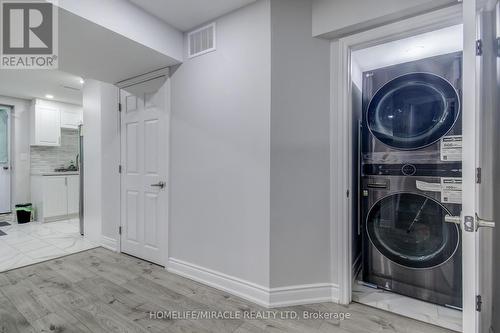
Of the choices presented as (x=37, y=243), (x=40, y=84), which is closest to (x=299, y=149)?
(x=37, y=243)

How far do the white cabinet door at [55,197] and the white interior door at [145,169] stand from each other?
2.49m

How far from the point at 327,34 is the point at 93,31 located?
184 cm

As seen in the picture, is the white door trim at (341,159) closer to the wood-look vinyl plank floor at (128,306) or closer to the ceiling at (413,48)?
the wood-look vinyl plank floor at (128,306)

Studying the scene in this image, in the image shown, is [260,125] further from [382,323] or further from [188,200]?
[382,323]

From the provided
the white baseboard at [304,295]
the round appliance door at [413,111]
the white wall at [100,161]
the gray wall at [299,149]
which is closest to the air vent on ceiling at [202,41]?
the gray wall at [299,149]

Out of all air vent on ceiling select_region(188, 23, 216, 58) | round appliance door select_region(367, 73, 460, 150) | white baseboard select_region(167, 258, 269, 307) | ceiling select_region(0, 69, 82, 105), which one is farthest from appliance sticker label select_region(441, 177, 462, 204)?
ceiling select_region(0, 69, 82, 105)

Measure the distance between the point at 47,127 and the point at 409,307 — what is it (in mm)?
6381

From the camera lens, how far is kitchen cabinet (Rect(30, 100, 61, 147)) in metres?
4.74

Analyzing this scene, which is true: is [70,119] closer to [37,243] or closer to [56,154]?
[56,154]

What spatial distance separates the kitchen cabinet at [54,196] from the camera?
4.43 m

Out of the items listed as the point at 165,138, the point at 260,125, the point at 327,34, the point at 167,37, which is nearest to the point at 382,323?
the point at 260,125

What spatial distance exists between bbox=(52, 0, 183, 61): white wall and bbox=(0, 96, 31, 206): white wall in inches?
180

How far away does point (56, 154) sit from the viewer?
5.24m

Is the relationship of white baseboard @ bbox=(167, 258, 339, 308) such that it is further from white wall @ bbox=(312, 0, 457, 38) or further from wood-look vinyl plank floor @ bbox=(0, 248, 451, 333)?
white wall @ bbox=(312, 0, 457, 38)
